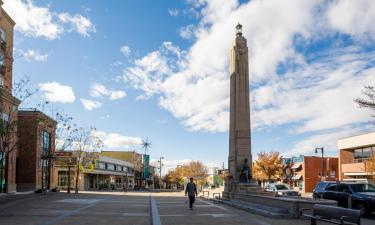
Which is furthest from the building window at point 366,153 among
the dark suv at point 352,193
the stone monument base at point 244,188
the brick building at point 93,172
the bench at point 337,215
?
the bench at point 337,215

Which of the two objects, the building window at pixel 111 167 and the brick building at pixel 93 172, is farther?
the building window at pixel 111 167

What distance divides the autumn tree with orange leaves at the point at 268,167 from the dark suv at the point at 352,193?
48.6m

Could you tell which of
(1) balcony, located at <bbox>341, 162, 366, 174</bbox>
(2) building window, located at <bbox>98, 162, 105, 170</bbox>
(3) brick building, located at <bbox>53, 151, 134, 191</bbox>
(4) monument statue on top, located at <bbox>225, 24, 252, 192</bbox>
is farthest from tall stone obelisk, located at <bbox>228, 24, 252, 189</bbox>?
(2) building window, located at <bbox>98, 162, 105, 170</bbox>

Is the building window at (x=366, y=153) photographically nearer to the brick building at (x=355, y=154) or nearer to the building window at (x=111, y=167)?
the brick building at (x=355, y=154)

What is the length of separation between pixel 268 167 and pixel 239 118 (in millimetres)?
42830

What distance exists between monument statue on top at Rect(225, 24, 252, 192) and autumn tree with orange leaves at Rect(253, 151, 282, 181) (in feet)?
135

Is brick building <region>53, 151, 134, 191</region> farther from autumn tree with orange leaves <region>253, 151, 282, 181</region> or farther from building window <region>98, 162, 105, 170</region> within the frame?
autumn tree with orange leaves <region>253, 151, 282, 181</region>

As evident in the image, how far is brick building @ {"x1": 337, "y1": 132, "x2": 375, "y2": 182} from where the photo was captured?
6258 centimetres

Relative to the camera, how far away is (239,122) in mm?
34406

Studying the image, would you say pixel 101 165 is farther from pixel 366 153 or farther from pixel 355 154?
pixel 366 153

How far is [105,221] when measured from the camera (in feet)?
60.5

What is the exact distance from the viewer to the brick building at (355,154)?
62.6m

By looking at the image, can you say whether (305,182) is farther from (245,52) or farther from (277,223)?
(277,223)

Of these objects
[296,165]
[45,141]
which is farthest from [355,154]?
[45,141]
